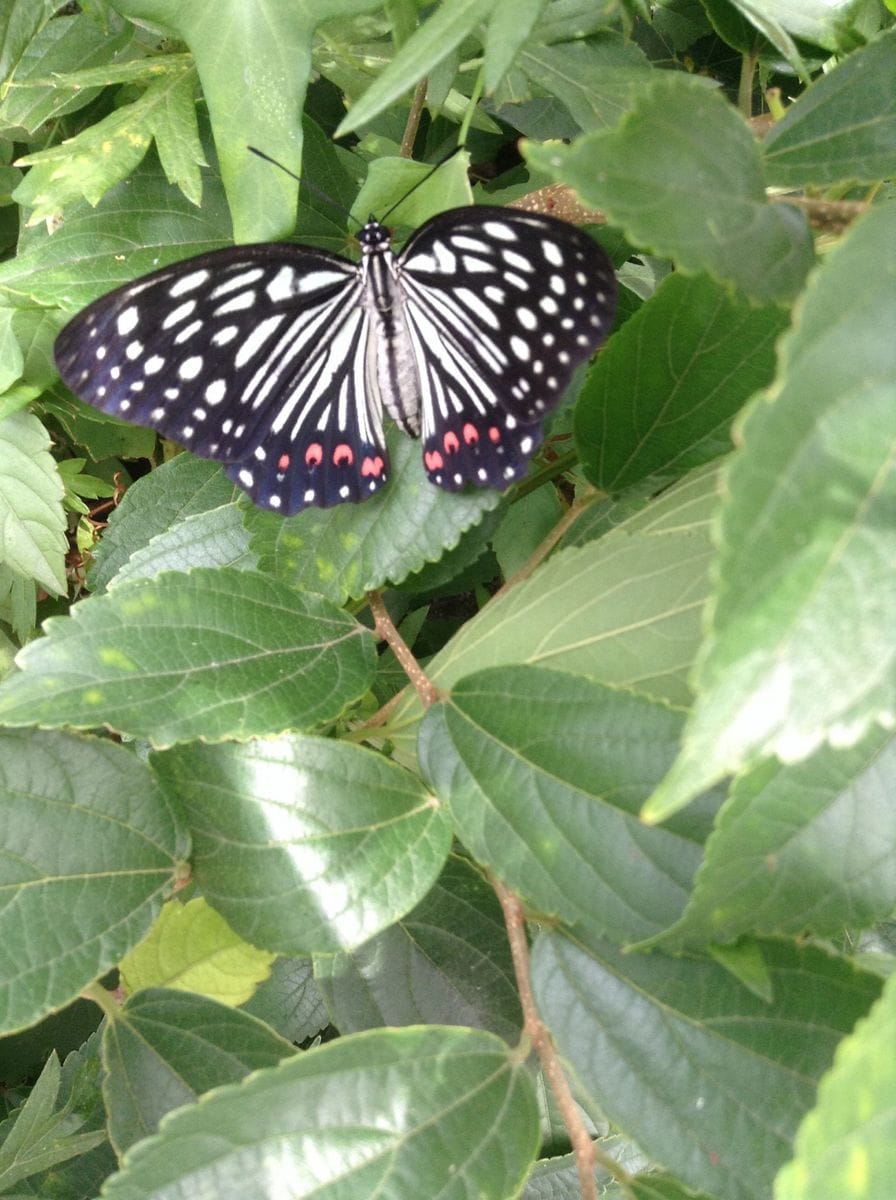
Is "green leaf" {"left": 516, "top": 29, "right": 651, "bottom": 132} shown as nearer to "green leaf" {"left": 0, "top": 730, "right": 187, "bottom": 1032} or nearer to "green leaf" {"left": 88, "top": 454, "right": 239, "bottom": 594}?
"green leaf" {"left": 88, "top": 454, "right": 239, "bottom": 594}

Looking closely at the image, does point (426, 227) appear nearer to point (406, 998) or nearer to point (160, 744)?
point (160, 744)

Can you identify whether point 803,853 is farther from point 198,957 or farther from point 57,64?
point 57,64

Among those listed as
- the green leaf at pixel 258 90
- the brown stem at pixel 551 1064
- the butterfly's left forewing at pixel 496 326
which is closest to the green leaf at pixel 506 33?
the butterfly's left forewing at pixel 496 326

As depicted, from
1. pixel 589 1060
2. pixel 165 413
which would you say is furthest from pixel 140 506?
pixel 589 1060

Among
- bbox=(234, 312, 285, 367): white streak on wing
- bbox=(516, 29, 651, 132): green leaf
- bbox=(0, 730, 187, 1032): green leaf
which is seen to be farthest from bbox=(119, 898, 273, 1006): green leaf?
bbox=(516, 29, 651, 132): green leaf

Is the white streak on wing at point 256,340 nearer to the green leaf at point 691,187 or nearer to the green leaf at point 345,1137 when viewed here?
the green leaf at point 691,187
